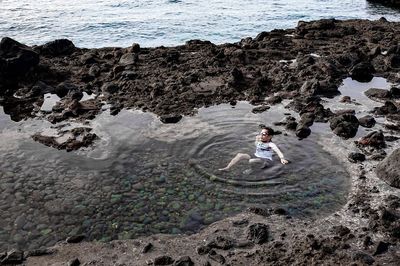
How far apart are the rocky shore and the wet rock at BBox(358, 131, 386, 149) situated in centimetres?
5

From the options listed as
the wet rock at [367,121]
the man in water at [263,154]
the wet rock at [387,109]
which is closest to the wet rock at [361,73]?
the wet rock at [387,109]

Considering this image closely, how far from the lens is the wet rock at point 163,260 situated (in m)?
12.3

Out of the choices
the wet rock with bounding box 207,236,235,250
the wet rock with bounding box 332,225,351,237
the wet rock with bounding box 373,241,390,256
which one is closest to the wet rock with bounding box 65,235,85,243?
the wet rock with bounding box 207,236,235,250

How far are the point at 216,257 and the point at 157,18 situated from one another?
155 ft

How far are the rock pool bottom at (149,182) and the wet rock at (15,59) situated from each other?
311 inches

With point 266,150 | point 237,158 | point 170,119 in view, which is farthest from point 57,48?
point 266,150

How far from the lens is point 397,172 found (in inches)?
614

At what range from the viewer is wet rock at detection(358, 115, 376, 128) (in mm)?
20438

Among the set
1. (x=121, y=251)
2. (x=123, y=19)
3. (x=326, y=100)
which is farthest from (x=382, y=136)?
(x=123, y=19)

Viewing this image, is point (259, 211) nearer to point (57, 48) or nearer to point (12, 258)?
point (12, 258)

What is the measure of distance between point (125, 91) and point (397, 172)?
15684mm

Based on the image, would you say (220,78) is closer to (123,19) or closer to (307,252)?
(307,252)

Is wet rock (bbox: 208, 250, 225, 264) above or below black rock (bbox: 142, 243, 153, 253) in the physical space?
above

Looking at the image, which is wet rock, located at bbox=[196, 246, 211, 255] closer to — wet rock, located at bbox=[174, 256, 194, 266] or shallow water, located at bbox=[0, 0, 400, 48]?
wet rock, located at bbox=[174, 256, 194, 266]
